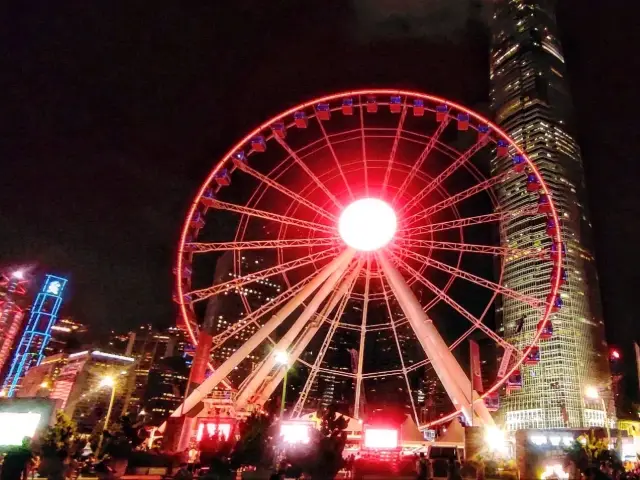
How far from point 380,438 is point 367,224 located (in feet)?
→ 32.1

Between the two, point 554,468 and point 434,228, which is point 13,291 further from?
point 554,468

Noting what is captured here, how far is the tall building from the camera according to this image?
7044 centimetres

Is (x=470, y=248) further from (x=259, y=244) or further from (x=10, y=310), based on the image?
(x=10, y=310)

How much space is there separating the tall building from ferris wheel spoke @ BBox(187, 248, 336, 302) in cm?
4626

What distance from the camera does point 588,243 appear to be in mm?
81812

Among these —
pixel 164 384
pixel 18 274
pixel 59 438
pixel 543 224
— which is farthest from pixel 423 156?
pixel 164 384

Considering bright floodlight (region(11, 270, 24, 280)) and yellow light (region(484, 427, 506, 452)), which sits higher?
bright floodlight (region(11, 270, 24, 280))

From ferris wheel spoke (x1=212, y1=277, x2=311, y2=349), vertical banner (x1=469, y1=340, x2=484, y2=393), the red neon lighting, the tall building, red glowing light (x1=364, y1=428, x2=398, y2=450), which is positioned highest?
the tall building

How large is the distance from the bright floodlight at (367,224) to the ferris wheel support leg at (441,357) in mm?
1508

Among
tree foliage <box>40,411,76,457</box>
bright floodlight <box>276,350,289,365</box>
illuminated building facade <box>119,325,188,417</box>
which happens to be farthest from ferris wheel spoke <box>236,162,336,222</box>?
illuminated building facade <box>119,325,188,417</box>

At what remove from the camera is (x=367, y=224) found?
24484 mm

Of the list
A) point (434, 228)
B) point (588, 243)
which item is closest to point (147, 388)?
point (588, 243)

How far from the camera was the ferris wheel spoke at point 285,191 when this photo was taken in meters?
24.6

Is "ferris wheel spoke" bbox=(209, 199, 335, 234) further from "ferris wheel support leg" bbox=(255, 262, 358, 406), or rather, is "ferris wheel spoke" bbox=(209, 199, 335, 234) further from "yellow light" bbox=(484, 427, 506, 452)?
"yellow light" bbox=(484, 427, 506, 452)
